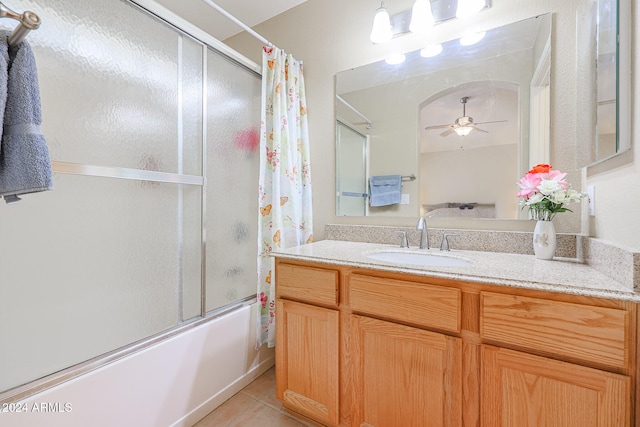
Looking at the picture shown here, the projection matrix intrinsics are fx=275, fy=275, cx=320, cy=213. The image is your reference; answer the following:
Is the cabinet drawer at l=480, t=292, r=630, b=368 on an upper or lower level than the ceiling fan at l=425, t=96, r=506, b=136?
lower

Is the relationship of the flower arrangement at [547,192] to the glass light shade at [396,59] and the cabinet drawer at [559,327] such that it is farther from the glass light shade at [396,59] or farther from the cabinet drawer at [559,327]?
the glass light shade at [396,59]

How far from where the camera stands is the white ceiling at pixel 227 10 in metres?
1.94

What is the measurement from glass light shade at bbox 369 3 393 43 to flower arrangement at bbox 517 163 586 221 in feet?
3.55

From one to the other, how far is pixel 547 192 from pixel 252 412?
1.75m

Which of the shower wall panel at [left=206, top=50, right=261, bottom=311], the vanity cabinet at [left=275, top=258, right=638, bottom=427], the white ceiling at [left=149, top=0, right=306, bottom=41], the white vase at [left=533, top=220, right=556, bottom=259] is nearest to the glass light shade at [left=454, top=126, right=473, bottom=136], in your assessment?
the white vase at [left=533, top=220, right=556, bottom=259]

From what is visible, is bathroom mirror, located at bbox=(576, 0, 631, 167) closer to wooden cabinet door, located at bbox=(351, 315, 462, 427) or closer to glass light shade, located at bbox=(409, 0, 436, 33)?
glass light shade, located at bbox=(409, 0, 436, 33)

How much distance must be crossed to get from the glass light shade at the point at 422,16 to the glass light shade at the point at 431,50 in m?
0.09

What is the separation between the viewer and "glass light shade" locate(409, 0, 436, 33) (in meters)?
1.47

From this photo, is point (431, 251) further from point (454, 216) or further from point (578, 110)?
point (578, 110)

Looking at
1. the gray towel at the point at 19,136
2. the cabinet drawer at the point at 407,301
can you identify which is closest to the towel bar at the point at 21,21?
the gray towel at the point at 19,136

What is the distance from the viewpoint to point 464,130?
1435 millimetres

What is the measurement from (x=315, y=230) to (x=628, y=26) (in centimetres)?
164

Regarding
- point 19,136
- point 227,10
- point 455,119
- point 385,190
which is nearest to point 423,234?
point 385,190

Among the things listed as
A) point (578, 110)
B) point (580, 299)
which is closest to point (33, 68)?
point (580, 299)
